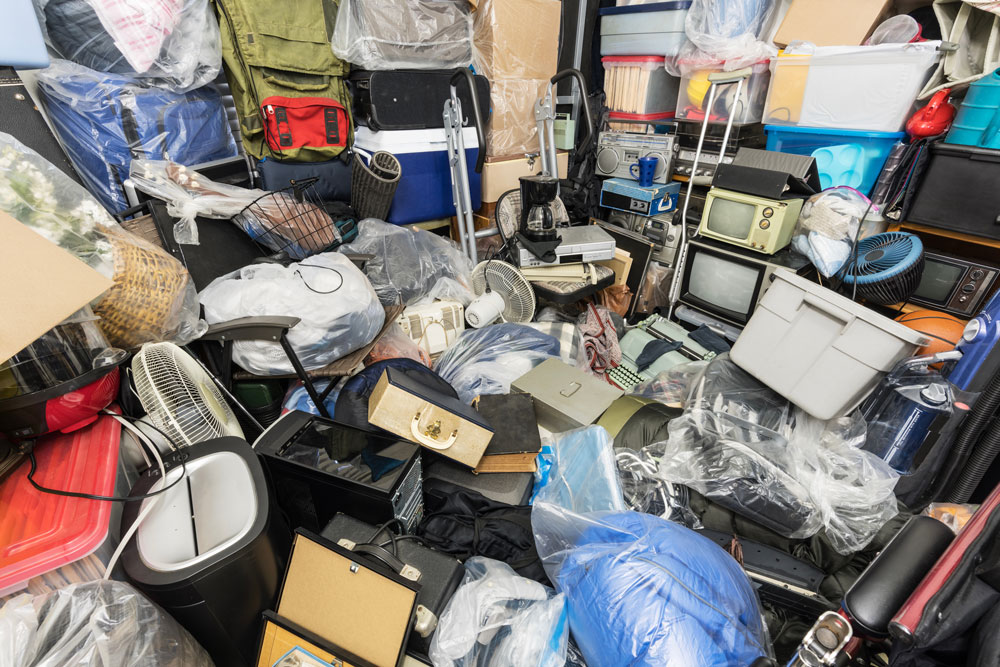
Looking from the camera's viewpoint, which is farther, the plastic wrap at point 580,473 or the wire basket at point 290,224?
the wire basket at point 290,224

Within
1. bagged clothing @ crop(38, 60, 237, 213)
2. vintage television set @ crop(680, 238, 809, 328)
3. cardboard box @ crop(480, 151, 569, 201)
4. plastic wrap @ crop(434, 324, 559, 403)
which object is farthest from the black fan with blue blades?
bagged clothing @ crop(38, 60, 237, 213)

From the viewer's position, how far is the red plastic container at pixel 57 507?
750mm

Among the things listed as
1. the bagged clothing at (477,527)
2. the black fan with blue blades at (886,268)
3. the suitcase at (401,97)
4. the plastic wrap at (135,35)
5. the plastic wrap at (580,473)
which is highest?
the plastic wrap at (135,35)

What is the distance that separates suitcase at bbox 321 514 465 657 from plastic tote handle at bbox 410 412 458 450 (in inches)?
9.3

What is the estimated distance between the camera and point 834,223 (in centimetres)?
189

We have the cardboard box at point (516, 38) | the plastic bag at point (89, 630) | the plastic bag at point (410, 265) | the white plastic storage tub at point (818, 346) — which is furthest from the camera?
the cardboard box at point (516, 38)

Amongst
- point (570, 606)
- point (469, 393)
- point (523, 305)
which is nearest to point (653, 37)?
point (523, 305)

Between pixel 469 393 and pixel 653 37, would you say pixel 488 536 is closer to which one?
pixel 469 393

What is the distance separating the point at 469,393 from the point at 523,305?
620 millimetres

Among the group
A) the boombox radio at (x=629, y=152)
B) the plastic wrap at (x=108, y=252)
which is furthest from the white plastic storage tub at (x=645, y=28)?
the plastic wrap at (x=108, y=252)

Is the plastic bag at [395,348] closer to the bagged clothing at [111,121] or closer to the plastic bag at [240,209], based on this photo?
the plastic bag at [240,209]

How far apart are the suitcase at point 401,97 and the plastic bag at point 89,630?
200 centimetres

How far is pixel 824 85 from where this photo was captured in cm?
204

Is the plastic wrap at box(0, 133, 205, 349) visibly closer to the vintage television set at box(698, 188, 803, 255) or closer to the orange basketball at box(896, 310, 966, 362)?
the vintage television set at box(698, 188, 803, 255)
